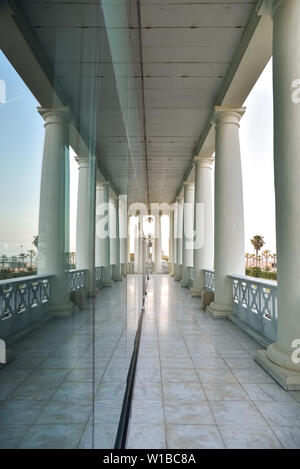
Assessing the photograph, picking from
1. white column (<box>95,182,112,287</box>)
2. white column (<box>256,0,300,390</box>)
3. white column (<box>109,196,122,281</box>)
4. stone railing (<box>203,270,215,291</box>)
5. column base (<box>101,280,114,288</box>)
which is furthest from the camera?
stone railing (<box>203,270,215,291</box>)

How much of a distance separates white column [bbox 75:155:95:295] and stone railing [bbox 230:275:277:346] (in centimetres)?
499

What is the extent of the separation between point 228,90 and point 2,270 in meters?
8.30

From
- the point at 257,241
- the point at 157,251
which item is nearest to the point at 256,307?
the point at 157,251

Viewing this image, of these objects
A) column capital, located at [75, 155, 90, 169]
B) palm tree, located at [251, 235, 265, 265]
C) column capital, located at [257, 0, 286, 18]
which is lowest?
column capital, located at [75, 155, 90, 169]

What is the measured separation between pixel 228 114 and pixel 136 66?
3064 millimetres

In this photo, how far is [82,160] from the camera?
5.17 feet

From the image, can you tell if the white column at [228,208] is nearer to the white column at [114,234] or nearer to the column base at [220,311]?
the column base at [220,311]

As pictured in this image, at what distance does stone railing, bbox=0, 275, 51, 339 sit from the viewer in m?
0.77

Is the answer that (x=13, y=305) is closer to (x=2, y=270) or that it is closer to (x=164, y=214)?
(x=2, y=270)

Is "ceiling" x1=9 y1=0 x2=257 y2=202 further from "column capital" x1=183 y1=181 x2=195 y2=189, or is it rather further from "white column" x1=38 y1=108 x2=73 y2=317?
"column capital" x1=183 y1=181 x2=195 y2=189

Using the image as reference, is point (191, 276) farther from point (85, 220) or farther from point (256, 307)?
point (85, 220)

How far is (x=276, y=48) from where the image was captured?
15.8 ft

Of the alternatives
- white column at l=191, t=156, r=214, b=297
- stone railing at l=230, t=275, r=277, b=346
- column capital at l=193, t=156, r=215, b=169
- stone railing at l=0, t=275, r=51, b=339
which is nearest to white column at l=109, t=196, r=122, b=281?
stone railing at l=0, t=275, r=51, b=339

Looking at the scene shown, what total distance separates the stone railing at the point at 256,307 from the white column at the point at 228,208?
1.21ft
